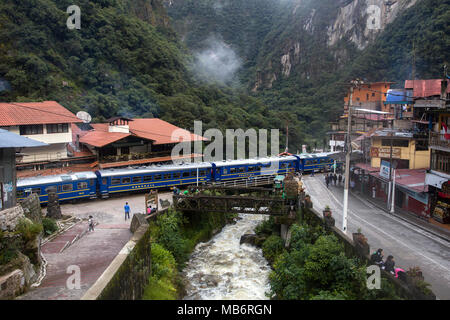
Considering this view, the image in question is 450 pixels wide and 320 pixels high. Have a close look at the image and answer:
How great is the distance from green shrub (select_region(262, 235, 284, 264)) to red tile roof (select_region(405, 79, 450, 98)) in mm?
15633

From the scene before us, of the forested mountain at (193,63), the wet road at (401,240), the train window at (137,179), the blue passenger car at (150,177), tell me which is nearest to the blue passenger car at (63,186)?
the blue passenger car at (150,177)

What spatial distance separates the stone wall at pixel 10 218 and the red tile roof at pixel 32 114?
1636cm

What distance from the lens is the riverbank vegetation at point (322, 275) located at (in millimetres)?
12391

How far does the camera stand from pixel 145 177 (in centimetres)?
2795

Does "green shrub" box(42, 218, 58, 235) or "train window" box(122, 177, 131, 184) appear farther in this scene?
"train window" box(122, 177, 131, 184)

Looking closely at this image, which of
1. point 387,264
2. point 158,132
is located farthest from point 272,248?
point 158,132

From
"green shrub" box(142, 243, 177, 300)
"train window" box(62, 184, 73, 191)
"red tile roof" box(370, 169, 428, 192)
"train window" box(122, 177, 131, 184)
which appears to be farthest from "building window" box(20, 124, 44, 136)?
"red tile roof" box(370, 169, 428, 192)

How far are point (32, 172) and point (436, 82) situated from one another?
103ft

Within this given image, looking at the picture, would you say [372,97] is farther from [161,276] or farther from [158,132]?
[161,276]

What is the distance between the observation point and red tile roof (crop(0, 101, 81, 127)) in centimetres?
2736

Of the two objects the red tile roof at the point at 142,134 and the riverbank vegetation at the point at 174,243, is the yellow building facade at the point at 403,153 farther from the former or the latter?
the red tile roof at the point at 142,134

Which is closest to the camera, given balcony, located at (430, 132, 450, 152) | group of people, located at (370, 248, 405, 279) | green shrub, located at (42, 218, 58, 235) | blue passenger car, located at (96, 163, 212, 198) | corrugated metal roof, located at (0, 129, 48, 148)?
corrugated metal roof, located at (0, 129, 48, 148)

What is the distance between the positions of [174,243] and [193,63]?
208 ft

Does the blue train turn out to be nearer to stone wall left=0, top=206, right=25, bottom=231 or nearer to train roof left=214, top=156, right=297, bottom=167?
train roof left=214, top=156, right=297, bottom=167
